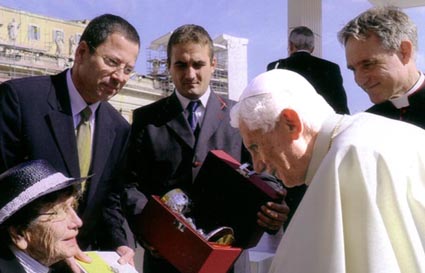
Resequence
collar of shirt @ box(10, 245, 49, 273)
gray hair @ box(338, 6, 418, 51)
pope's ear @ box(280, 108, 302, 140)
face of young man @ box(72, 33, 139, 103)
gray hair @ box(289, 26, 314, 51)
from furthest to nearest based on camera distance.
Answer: gray hair @ box(289, 26, 314, 51) → gray hair @ box(338, 6, 418, 51) → face of young man @ box(72, 33, 139, 103) → collar of shirt @ box(10, 245, 49, 273) → pope's ear @ box(280, 108, 302, 140)

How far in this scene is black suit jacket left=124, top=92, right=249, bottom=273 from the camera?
314cm

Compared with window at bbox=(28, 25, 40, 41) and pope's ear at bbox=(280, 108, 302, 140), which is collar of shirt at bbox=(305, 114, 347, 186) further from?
window at bbox=(28, 25, 40, 41)

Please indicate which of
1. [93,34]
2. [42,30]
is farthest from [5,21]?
[93,34]

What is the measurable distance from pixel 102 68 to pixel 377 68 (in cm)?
136

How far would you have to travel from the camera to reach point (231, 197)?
2795mm

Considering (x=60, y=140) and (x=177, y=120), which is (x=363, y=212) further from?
(x=177, y=120)

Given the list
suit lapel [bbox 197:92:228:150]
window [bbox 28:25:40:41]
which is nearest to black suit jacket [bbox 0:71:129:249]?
suit lapel [bbox 197:92:228:150]

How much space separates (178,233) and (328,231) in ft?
3.14

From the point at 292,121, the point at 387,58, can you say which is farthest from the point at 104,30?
the point at 387,58

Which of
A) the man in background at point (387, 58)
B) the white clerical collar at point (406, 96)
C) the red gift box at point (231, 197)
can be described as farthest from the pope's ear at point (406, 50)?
the red gift box at point (231, 197)

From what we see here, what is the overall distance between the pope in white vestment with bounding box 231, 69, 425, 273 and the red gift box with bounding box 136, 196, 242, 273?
0.53 m

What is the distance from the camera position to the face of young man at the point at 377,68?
122 inches

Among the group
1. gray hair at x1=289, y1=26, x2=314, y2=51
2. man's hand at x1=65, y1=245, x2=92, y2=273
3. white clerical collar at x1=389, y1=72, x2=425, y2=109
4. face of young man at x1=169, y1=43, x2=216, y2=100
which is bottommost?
man's hand at x1=65, y1=245, x2=92, y2=273

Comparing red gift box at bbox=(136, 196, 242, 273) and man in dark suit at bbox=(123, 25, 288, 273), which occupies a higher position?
man in dark suit at bbox=(123, 25, 288, 273)
